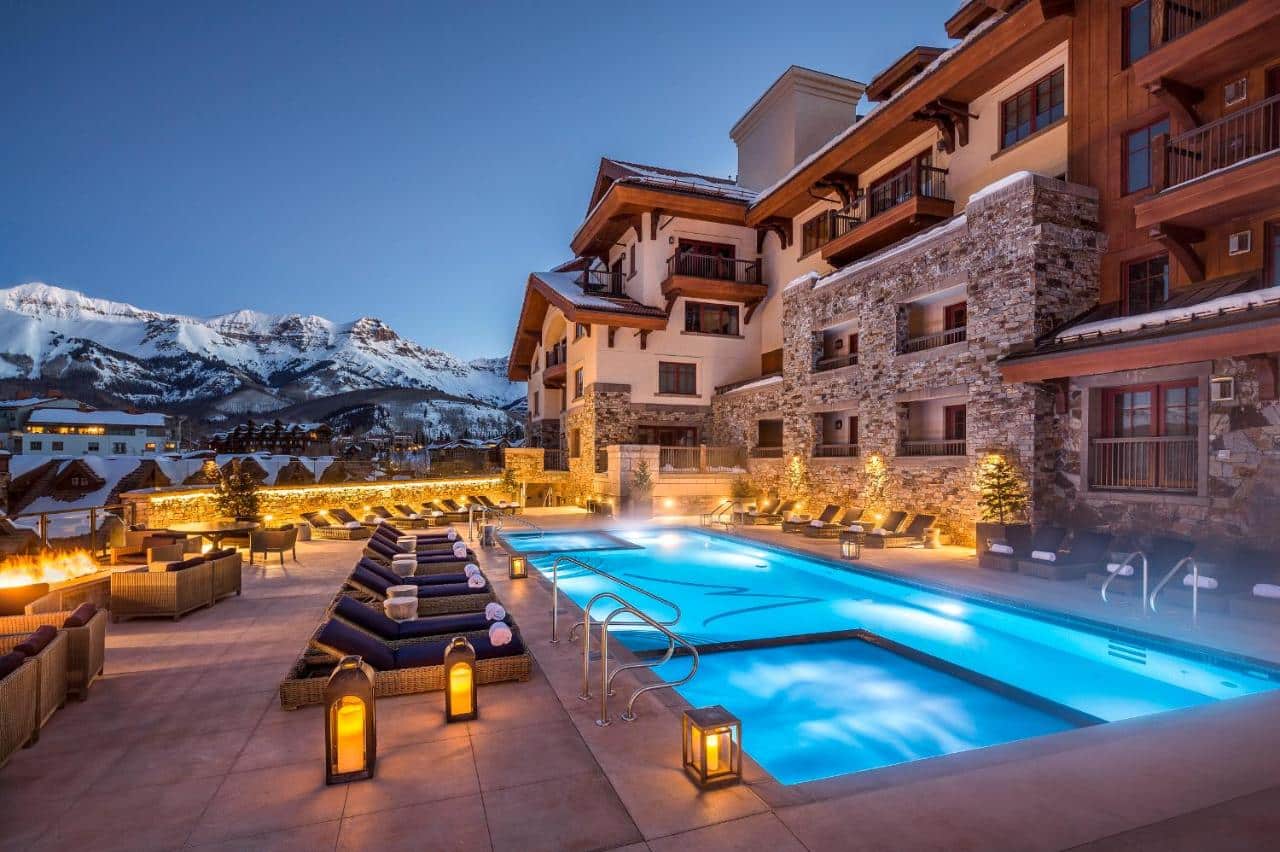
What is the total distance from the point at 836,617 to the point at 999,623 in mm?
2025

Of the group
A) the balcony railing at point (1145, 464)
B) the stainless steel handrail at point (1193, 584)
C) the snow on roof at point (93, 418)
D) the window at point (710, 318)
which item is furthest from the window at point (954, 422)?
the snow on roof at point (93, 418)

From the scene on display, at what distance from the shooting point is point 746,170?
2525 centimetres

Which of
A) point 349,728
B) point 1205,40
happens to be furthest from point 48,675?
point 1205,40

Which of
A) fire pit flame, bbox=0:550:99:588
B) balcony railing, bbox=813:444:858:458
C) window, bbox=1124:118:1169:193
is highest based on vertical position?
window, bbox=1124:118:1169:193

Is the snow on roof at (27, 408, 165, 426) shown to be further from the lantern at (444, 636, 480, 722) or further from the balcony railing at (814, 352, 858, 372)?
the lantern at (444, 636, 480, 722)

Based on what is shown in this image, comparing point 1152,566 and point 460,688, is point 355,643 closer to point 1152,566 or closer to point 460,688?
point 460,688

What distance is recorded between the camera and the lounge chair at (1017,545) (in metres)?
10.4

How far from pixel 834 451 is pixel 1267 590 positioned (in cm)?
1091

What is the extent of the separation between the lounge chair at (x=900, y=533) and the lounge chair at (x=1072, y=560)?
274cm

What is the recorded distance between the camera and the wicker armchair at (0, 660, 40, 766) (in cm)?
355

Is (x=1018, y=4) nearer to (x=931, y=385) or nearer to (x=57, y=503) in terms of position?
(x=931, y=385)

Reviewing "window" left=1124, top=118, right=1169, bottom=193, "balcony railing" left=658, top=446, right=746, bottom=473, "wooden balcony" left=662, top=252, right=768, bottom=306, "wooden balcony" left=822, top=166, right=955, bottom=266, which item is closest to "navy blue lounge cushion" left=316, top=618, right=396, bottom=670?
"window" left=1124, top=118, right=1169, bottom=193

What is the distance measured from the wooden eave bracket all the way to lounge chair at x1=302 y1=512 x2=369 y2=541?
15.9 meters

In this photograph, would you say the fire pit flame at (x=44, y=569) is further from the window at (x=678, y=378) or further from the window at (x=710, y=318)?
the window at (x=710, y=318)
